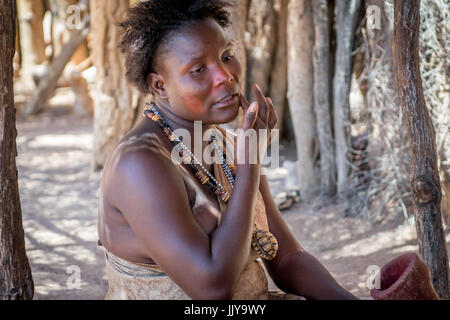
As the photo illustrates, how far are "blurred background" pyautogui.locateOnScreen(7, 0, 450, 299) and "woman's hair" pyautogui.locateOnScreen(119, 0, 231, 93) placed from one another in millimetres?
2191

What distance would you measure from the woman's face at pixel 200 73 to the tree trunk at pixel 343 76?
3.05 metres

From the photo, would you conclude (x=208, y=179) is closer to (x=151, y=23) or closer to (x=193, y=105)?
(x=193, y=105)

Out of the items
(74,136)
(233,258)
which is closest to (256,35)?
(74,136)

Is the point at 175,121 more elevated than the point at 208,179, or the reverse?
the point at 175,121

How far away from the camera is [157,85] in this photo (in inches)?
87.6

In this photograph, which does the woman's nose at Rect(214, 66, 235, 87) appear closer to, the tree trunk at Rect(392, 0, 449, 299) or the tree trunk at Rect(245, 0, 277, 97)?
the tree trunk at Rect(392, 0, 449, 299)

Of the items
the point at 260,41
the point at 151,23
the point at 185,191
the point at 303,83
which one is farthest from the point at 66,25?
the point at 185,191

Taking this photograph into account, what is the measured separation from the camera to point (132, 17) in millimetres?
2254

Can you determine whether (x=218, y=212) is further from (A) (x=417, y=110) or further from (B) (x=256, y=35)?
(B) (x=256, y=35)

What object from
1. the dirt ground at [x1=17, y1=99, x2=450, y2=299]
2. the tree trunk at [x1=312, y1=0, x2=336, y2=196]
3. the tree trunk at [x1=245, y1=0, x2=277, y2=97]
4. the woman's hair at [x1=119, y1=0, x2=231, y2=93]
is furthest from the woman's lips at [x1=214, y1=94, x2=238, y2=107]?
the tree trunk at [x1=245, y1=0, x2=277, y2=97]

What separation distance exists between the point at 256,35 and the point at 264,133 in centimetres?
478

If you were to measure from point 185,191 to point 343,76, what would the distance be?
3394mm

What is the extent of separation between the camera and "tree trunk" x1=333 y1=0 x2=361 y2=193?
Answer: 4945mm

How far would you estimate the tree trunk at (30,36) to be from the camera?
40.0ft
